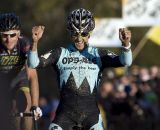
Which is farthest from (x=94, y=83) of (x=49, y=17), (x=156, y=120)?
(x=49, y=17)

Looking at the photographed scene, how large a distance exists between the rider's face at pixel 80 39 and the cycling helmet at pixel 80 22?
2.1 inches

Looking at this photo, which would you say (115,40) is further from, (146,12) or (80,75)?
(80,75)

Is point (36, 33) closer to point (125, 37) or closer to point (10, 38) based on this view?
point (125, 37)

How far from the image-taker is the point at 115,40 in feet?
79.6

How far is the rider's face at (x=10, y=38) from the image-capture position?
45.7 ft

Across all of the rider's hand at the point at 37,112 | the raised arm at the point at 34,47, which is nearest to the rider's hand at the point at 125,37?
the raised arm at the point at 34,47

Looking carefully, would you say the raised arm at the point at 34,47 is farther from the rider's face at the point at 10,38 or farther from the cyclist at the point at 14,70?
the rider's face at the point at 10,38

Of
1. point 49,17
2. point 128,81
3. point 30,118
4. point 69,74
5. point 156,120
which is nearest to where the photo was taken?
point 69,74

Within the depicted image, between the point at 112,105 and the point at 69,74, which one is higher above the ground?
the point at 69,74

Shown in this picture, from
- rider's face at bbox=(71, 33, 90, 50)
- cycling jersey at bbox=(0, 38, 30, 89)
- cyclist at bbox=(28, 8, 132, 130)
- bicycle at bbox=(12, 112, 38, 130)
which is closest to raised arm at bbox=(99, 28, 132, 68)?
cyclist at bbox=(28, 8, 132, 130)

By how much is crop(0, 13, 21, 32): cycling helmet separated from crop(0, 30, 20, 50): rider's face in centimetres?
6

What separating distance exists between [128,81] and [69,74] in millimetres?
10827

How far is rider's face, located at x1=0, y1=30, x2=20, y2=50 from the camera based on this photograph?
45.7ft

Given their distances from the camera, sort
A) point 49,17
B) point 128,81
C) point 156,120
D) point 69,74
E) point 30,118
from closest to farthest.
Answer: point 69,74
point 30,118
point 156,120
point 128,81
point 49,17
